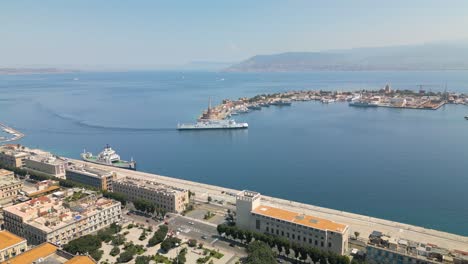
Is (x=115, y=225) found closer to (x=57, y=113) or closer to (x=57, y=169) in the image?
(x=57, y=169)

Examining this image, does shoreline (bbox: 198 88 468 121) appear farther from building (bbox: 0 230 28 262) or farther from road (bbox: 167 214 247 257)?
building (bbox: 0 230 28 262)

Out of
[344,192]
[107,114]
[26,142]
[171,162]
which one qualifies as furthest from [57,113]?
[344,192]

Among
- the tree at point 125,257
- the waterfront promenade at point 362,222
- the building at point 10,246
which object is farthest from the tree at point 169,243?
the building at point 10,246

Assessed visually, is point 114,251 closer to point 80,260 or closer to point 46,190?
point 80,260

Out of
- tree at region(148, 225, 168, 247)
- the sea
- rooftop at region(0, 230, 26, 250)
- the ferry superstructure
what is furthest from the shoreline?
rooftop at region(0, 230, 26, 250)

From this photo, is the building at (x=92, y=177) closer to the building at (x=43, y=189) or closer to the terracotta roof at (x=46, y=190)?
the building at (x=43, y=189)
